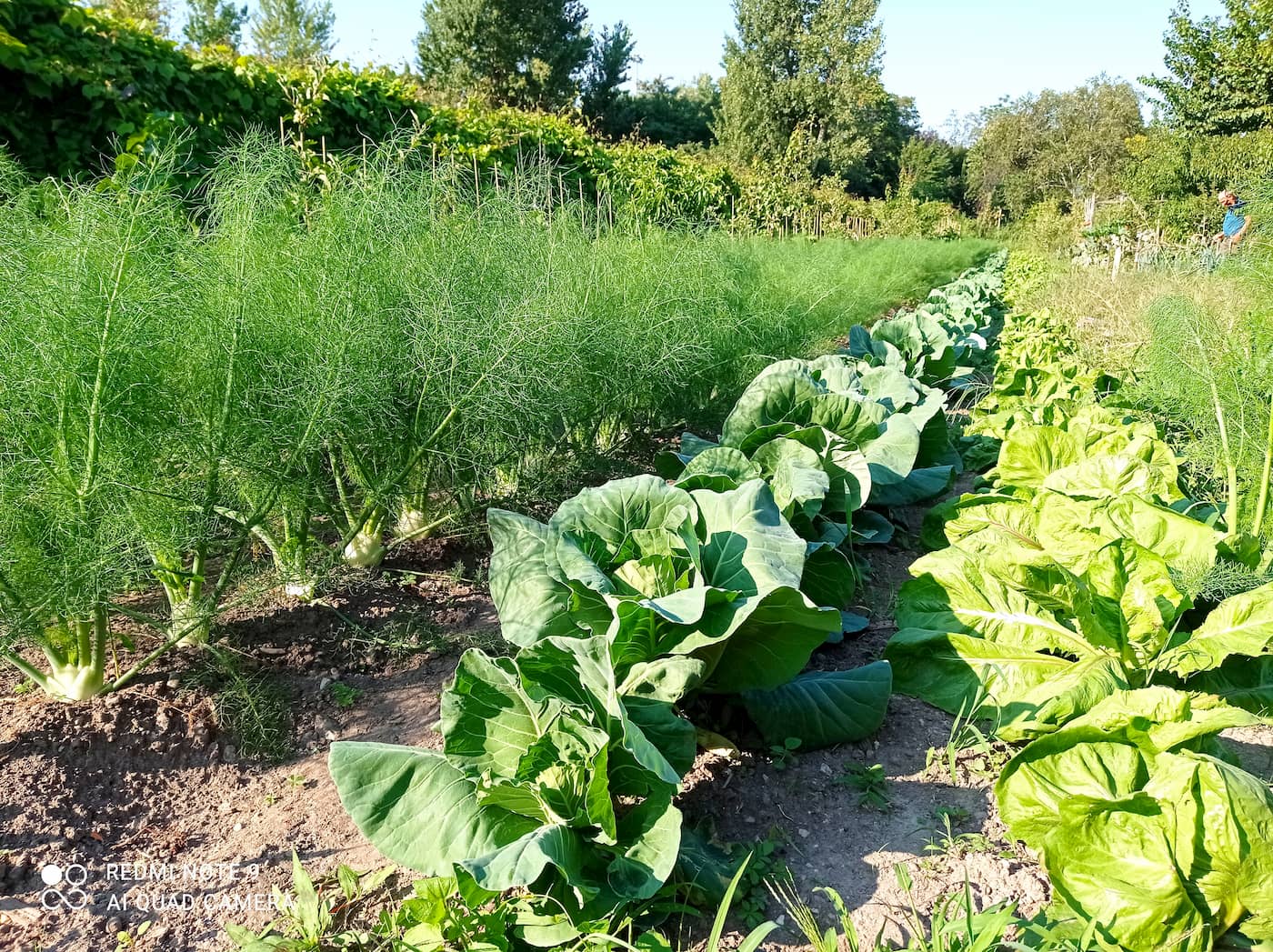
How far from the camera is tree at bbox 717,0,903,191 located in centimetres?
3341

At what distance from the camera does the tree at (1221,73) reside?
741 inches

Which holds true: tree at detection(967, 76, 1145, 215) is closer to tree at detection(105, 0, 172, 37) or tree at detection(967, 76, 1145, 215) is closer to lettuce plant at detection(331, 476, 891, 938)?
tree at detection(105, 0, 172, 37)

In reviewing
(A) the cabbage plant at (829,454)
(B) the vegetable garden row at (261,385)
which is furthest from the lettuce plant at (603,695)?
(B) the vegetable garden row at (261,385)

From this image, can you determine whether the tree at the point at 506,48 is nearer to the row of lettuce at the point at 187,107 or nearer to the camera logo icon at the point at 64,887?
the row of lettuce at the point at 187,107

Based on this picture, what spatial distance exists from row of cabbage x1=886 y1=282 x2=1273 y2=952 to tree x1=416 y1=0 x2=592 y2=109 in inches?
1271

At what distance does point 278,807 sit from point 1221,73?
2591 cm

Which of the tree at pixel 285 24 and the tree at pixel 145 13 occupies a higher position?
the tree at pixel 285 24

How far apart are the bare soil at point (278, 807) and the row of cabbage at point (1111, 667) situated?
0.66 ft

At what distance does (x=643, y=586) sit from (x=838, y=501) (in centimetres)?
123

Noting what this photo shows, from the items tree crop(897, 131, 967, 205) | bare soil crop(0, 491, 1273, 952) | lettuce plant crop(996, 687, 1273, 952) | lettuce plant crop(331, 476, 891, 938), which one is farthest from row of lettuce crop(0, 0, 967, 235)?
tree crop(897, 131, 967, 205)

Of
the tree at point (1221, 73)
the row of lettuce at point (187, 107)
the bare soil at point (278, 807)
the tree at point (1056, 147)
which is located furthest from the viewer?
the tree at point (1056, 147)

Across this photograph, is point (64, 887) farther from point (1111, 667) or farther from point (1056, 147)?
point (1056, 147)

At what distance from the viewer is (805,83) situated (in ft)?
111

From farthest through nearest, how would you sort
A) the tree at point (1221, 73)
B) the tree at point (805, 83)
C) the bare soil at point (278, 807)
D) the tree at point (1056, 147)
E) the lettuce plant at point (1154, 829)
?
the tree at point (1056, 147), the tree at point (805, 83), the tree at point (1221, 73), the bare soil at point (278, 807), the lettuce plant at point (1154, 829)
